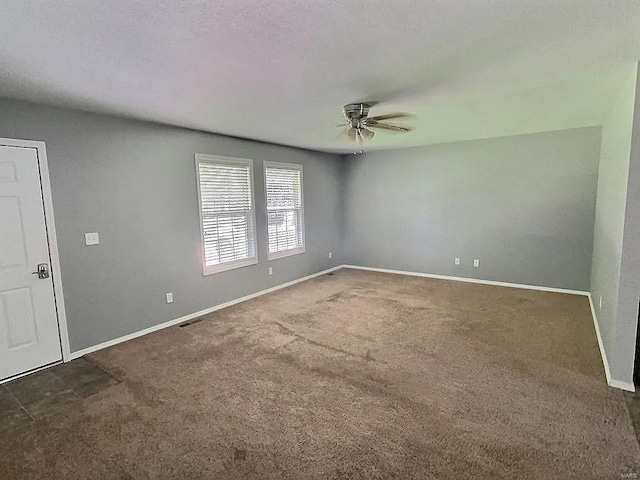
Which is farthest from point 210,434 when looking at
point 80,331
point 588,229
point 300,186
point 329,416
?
point 588,229

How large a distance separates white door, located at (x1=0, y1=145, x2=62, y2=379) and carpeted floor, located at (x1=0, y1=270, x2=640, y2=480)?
0.53 meters

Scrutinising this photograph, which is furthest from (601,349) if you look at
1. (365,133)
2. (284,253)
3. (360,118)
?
(284,253)

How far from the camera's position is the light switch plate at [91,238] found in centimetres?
329

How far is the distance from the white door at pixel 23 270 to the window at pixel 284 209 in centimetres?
289

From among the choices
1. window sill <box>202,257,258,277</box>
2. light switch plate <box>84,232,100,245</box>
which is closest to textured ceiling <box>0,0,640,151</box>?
light switch plate <box>84,232,100,245</box>

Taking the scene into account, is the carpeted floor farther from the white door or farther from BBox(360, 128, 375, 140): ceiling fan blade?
BBox(360, 128, 375, 140): ceiling fan blade

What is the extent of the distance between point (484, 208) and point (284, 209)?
3391 millimetres

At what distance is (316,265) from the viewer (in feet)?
21.1

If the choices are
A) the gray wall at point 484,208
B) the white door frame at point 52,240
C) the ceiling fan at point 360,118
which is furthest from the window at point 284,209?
the white door frame at point 52,240

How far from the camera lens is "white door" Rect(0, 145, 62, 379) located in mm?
2811

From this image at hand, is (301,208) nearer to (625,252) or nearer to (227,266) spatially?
(227,266)

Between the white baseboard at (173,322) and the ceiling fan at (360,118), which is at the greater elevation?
the ceiling fan at (360,118)

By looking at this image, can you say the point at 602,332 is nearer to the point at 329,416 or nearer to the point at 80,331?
the point at 329,416

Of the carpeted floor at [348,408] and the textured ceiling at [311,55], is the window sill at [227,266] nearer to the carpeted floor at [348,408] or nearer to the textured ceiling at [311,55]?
the carpeted floor at [348,408]
